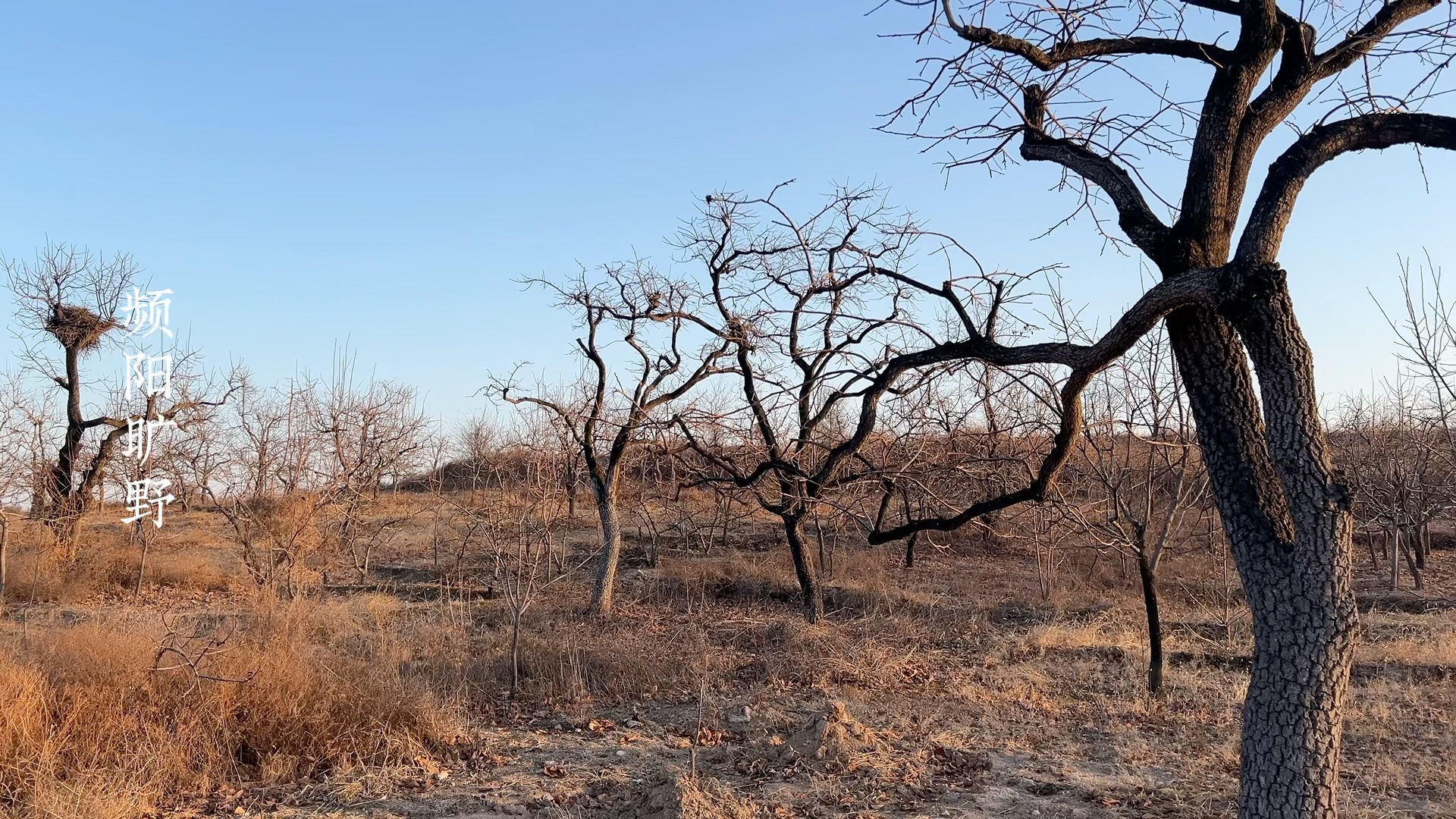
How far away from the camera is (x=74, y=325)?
16250 mm

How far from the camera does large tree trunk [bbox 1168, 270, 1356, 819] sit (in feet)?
10.7

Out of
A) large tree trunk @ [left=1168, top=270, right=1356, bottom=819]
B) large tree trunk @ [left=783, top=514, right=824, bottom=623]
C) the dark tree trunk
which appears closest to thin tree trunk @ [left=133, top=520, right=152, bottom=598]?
large tree trunk @ [left=783, top=514, right=824, bottom=623]

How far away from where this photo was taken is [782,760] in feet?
20.0

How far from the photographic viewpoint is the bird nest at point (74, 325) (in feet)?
53.0

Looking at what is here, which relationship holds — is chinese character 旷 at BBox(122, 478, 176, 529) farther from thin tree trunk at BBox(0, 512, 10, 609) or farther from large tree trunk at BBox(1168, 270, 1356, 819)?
large tree trunk at BBox(1168, 270, 1356, 819)

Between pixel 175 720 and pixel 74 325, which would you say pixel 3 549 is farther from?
pixel 175 720

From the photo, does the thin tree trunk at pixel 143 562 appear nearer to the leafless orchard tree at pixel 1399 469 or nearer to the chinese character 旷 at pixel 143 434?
the chinese character 旷 at pixel 143 434

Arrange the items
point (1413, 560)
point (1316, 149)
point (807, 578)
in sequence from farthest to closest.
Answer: point (1413, 560) → point (807, 578) → point (1316, 149)

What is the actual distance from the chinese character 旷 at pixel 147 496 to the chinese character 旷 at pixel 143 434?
0.50 m

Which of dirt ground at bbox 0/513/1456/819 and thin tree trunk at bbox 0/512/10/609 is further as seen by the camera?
thin tree trunk at bbox 0/512/10/609

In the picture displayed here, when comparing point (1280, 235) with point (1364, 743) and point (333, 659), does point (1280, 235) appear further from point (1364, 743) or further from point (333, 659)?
point (333, 659)

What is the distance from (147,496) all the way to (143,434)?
1451 mm

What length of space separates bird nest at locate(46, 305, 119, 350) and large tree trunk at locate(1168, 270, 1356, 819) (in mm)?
19134

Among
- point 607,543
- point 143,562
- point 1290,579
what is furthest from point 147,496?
point 1290,579
